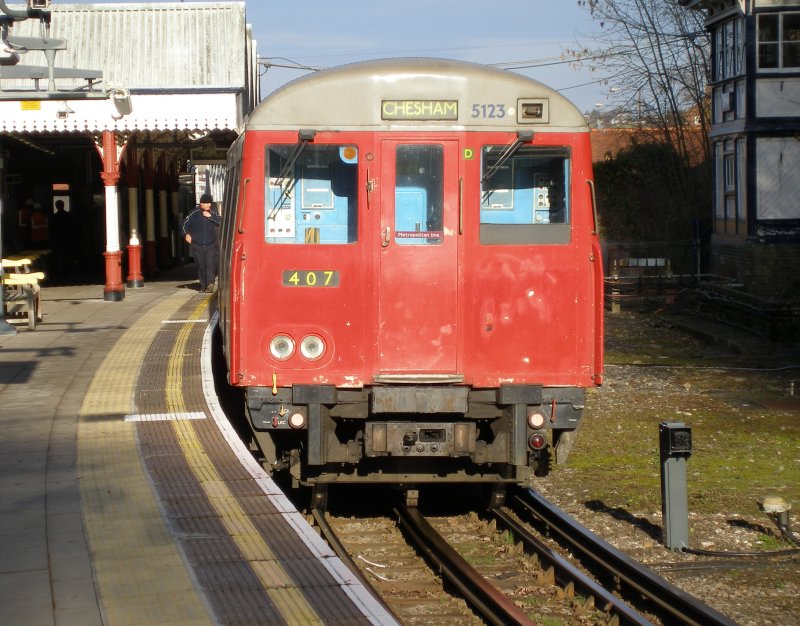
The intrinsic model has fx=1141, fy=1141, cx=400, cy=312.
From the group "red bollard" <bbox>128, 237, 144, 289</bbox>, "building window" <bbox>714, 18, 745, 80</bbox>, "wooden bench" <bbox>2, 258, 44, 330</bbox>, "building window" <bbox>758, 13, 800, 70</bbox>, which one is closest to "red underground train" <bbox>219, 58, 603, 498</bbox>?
"wooden bench" <bbox>2, 258, 44, 330</bbox>

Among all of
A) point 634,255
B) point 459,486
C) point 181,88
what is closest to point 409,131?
point 459,486

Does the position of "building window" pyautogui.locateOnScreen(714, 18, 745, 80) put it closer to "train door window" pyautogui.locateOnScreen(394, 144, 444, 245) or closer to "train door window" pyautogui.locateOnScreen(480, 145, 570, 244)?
"train door window" pyautogui.locateOnScreen(480, 145, 570, 244)

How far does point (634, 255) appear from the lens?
1241 inches

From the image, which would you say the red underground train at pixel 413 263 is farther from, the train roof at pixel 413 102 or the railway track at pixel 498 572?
the railway track at pixel 498 572

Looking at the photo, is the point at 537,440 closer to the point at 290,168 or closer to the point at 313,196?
the point at 313,196

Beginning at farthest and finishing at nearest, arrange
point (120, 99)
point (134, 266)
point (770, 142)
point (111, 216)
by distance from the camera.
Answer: point (770, 142), point (134, 266), point (111, 216), point (120, 99)

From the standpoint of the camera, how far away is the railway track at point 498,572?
6520 millimetres

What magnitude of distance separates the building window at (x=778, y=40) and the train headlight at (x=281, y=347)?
749 inches

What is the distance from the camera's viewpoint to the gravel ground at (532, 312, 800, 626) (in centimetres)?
743

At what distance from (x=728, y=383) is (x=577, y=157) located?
347 inches

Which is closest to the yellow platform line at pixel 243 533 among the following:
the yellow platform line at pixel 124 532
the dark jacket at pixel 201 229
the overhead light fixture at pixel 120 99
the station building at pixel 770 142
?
the yellow platform line at pixel 124 532

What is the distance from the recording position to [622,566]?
23.7 ft

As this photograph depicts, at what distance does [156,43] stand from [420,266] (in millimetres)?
15922

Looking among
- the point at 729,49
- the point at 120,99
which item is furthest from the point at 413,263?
the point at 729,49
